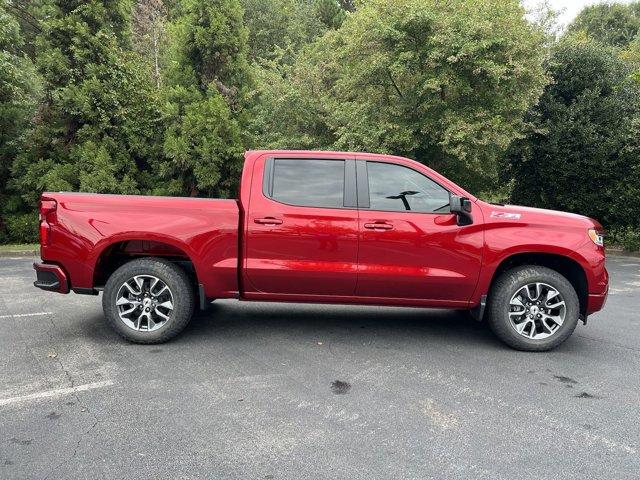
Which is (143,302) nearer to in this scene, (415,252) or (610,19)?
(415,252)

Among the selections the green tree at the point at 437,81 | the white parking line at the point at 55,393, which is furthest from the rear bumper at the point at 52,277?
the green tree at the point at 437,81

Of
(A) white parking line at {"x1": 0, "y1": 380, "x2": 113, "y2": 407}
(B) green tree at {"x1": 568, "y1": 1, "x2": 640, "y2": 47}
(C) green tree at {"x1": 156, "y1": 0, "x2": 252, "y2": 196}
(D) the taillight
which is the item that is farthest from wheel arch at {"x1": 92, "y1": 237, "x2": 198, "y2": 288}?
(B) green tree at {"x1": 568, "y1": 1, "x2": 640, "y2": 47}

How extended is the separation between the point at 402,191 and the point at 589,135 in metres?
11.2

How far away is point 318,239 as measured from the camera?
4656 millimetres

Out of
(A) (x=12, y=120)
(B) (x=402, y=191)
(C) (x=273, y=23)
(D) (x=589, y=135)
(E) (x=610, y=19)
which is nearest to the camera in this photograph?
(B) (x=402, y=191)

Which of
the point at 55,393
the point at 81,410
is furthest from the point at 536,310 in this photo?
the point at 55,393

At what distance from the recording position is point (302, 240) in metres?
4.66

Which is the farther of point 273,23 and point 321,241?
point 273,23

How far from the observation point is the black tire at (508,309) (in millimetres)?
4672

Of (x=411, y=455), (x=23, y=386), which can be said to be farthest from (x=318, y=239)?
(x=23, y=386)

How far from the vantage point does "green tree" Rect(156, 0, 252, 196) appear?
13.5 meters

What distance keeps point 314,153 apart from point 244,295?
5.27 feet

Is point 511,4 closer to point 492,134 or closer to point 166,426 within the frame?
point 492,134

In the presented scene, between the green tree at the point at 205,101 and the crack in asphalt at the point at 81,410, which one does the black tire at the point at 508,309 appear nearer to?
the crack in asphalt at the point at 81,410
